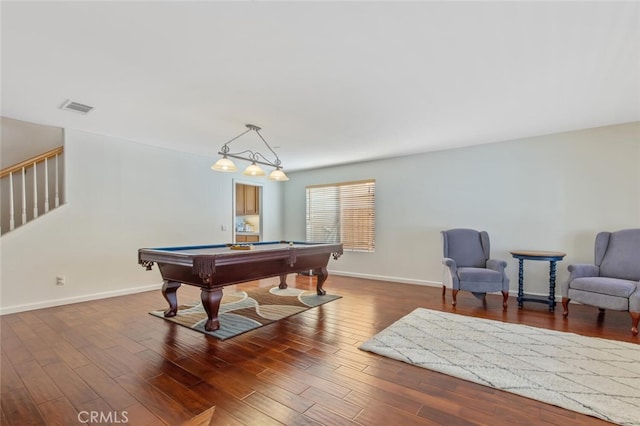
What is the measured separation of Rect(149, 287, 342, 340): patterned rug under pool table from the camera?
3.13 meters

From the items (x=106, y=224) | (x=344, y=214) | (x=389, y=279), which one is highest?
(x=344, y=214)

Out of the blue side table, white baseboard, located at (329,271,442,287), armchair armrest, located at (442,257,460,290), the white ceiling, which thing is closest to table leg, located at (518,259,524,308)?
the blue side table

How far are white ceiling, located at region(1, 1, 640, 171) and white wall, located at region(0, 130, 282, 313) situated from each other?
713mm

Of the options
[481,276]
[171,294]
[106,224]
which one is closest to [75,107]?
[106,224]

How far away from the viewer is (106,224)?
14.7 ft

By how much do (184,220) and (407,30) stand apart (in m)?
4.87

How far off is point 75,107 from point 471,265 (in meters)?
5.63

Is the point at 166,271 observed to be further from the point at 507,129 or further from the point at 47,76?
the point at 507,129

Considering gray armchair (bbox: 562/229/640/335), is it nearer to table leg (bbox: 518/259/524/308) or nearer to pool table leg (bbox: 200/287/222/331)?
table leg (bbox: 518/259/524/308)

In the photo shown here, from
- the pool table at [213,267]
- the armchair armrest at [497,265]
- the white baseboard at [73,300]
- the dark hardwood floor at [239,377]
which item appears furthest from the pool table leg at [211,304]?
the armchair armrest at [497,265]

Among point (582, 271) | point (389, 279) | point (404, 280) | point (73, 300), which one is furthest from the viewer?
point (389, 279)

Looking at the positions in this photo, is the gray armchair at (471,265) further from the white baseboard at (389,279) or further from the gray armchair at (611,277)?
the white baseboard at (389,279)

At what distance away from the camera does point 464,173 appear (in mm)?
4980

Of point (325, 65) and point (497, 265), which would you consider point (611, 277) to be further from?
point (325, 65)
